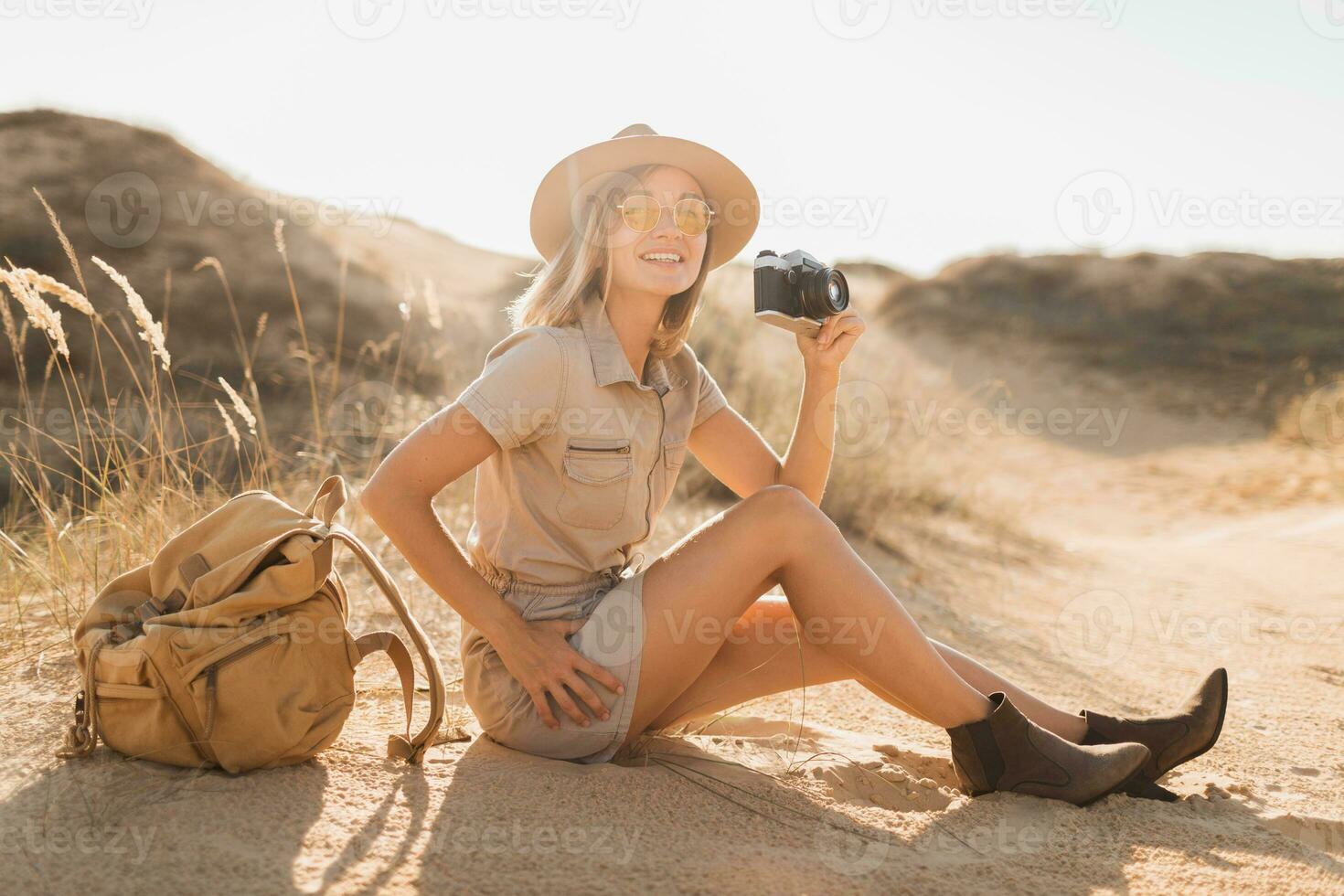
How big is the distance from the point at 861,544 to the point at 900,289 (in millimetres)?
15134

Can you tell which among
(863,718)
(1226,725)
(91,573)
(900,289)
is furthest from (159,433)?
(900,289)

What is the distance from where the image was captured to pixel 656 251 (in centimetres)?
236

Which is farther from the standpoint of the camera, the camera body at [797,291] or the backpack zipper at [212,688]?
the camera body at [797,291]

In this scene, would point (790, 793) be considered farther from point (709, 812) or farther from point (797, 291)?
point (797, 291)

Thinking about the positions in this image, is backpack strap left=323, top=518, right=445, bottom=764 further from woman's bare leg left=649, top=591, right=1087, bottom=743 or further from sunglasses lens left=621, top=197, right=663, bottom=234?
sunglasses lens left=621, top=197, right=663, bottom=234

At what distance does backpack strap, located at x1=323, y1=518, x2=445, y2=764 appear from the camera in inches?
79.7

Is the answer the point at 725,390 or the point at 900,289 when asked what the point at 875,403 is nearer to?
the point at 725,390

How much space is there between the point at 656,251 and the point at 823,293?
1.48 ft

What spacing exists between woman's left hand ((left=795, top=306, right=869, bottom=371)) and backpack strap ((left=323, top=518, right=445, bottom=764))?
1.15 meters

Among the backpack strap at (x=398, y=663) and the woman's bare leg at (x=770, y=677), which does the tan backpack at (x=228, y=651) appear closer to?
the backpack strap at (x=398, y=663)

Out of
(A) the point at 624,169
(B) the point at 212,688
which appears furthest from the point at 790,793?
(A) the point at 624,169

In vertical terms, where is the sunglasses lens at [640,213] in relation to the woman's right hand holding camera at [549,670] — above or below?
above

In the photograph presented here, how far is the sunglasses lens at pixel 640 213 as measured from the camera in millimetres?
2328

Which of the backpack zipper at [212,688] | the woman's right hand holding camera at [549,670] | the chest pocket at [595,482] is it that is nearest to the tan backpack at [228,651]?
the backpack zipper at [212,688]
